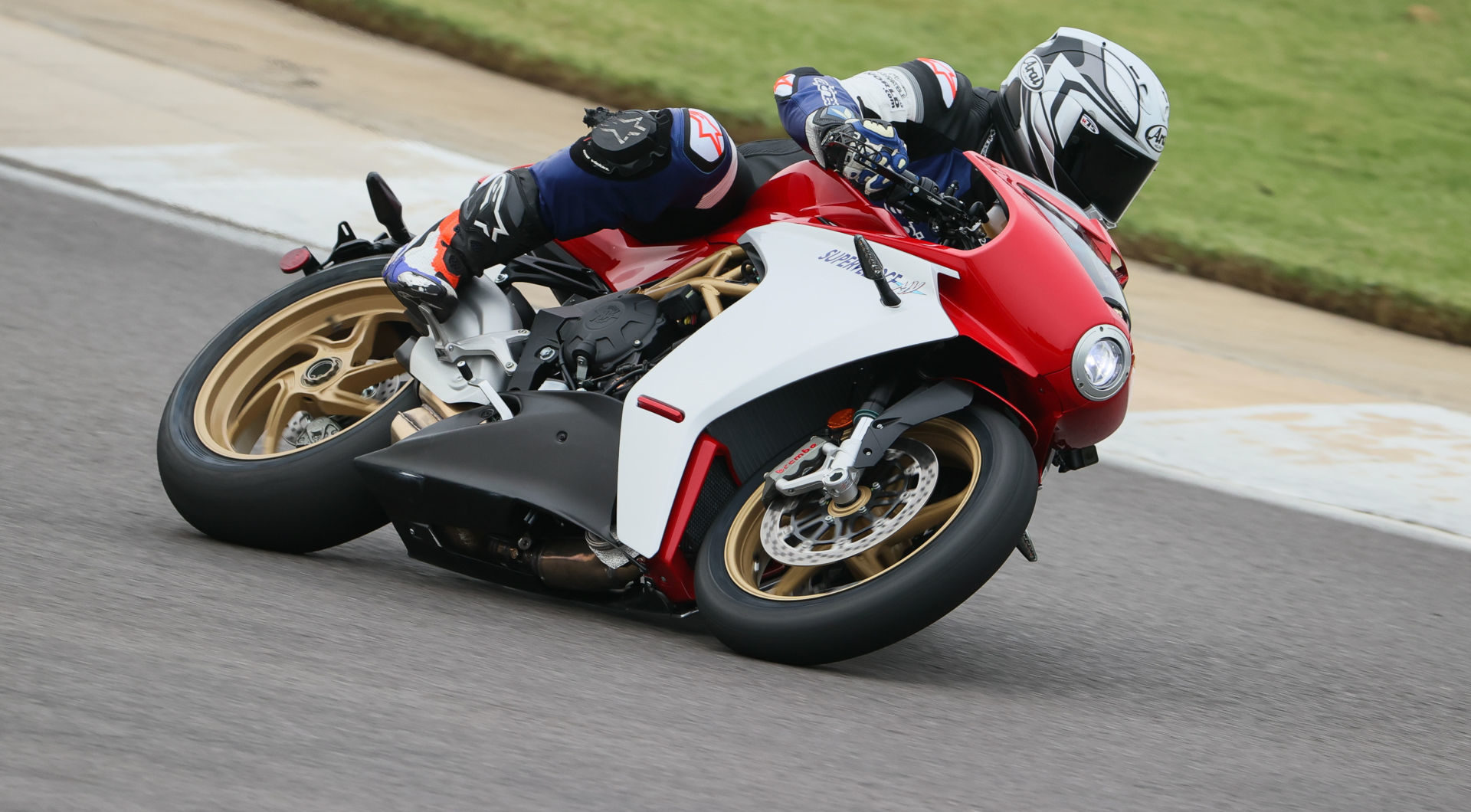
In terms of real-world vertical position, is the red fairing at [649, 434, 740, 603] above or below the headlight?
below

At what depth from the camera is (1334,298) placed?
9.61 metres

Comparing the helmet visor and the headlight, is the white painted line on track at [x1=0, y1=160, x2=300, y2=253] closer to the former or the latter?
the helmet visor

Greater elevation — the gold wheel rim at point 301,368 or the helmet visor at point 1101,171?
the helmet visor at point 1101,171

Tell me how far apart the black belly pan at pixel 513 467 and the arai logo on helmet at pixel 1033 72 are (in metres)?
1.20

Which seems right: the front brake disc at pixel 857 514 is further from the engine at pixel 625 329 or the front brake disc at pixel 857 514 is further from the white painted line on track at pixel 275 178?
the white painted line on track at pixel 275 178

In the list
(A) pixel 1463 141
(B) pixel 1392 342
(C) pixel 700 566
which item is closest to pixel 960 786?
(C) pixel 700 566

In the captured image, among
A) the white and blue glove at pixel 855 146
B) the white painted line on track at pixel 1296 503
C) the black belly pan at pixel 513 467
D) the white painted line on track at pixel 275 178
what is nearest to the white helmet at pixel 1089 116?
the white and blue glove at pixel 855 146

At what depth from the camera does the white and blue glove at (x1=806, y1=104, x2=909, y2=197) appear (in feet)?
12.0

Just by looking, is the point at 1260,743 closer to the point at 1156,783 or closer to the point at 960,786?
the point at 1156,783

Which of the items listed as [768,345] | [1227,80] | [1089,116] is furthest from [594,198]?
[1227,80]

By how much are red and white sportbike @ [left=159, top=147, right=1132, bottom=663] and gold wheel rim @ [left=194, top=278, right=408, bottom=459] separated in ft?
0.36

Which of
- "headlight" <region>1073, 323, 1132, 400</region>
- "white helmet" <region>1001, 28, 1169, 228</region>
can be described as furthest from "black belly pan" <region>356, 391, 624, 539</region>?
"white helmet" <region>1001, 28, 1169, 228</region>

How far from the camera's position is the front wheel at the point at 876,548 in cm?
331

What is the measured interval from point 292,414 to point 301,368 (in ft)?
0.40
